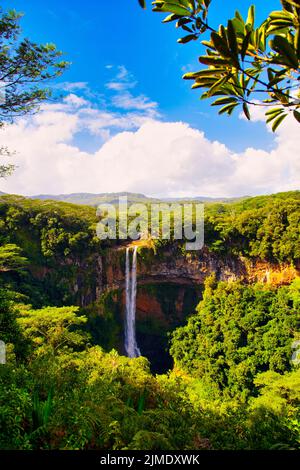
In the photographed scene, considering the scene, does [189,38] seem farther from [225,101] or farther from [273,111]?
[273,111]

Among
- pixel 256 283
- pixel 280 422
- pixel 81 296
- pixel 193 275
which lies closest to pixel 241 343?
pixel 256 283

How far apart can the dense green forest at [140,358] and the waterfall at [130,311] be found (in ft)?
4.94

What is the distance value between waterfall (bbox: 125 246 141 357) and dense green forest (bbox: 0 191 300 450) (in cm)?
151

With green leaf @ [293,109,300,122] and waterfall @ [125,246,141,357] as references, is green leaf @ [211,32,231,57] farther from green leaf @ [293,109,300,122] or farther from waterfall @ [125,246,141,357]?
waterfall @ [125,246,141,357]

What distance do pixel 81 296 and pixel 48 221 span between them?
18.9ft

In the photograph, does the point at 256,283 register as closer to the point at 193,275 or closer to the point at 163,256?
the point at 193,275

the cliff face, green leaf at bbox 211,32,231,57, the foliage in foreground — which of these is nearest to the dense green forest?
the foliage in foreground

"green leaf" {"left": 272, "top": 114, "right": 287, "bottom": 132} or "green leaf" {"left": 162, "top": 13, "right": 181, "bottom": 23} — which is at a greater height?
"green leaf" {"left": 162, "top": 13, "right": 181, "bottom": 23}

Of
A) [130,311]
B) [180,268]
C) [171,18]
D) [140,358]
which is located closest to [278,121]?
[171,18]

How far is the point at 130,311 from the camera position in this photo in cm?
2316

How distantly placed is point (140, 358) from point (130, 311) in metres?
13.2

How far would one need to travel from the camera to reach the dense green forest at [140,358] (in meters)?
3.18

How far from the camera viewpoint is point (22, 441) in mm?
2764

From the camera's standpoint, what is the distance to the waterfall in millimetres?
22656
